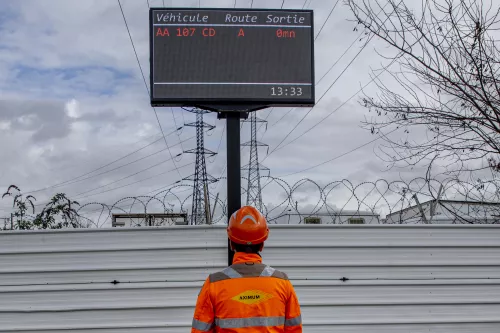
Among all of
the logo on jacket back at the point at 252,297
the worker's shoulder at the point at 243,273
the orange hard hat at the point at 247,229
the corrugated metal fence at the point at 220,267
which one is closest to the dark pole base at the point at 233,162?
the corrugated metal fence at the point at 220,267

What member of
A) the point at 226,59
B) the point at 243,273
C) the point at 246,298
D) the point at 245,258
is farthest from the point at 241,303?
the point at 226,59

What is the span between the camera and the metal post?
20.5ft

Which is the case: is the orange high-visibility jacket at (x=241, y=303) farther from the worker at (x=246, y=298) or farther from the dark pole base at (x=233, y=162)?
the dark pole base at (x=233, y=162)

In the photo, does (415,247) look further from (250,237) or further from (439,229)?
(250,237)

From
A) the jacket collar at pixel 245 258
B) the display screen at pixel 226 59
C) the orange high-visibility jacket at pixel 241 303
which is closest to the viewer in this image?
the orange high-visibility jacket at pixel 241 303

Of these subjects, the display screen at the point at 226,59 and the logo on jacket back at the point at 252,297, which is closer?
the logo on jacket back at the point at 252,297

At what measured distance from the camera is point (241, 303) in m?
3.57

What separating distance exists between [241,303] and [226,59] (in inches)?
124

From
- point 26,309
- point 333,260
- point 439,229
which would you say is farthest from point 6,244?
point 439,229

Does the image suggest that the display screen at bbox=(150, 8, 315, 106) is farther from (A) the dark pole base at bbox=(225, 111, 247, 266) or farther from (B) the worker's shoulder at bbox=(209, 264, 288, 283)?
(B) the worker's shoulder at bbox=(209, 264, 288, 283)

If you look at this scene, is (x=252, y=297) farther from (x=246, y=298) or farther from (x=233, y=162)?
(x=233, y=162)

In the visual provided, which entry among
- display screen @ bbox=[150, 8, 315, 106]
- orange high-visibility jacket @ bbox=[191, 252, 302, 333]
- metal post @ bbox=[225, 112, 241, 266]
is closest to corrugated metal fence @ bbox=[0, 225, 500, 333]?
metal post @ bbox=[225, 112, 241, 266]

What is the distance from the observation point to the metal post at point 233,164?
6.26 meters

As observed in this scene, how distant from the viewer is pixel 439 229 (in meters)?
6.78
